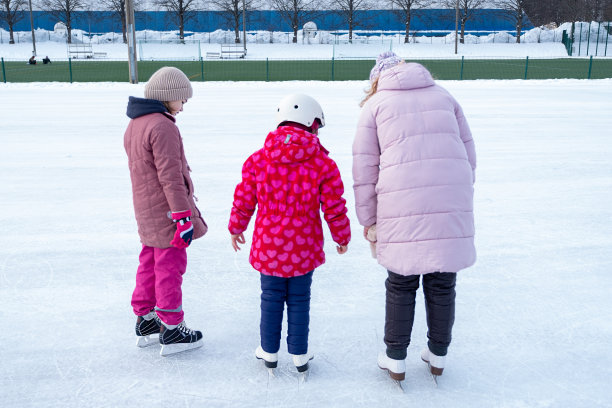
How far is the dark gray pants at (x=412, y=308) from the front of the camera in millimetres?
2648

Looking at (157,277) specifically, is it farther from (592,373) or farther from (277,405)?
(592,373)

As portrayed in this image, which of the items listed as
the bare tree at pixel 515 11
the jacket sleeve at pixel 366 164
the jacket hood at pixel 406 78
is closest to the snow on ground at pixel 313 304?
the jacket sleeve at pixel 366 164

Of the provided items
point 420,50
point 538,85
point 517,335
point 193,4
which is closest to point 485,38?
point 420,50

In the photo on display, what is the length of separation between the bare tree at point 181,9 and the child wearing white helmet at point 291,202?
5488cm

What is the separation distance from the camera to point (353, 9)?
55156mm

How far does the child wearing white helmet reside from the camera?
2.54 meters

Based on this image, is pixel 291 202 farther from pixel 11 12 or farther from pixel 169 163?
pixel 11 12

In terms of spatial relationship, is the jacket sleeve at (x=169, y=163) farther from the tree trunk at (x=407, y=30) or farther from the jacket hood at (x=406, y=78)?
the tree trunk at (x=407, y=30)

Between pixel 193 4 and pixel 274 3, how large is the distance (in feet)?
26.0

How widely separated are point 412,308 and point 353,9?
55981 mm

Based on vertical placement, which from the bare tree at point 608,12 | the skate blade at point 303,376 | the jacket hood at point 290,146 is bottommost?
the skate blade at point 303,376

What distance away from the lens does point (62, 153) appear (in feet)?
26.7

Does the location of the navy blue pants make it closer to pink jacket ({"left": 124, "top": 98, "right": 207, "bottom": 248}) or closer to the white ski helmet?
pink jacket ({"left": 124, "top": 98, "right": 207, "bottom": 248})

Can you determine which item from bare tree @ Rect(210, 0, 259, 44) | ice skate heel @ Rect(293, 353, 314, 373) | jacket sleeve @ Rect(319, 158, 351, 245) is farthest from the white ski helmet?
bare tree @ Rect(210, 0, 259, 44)
